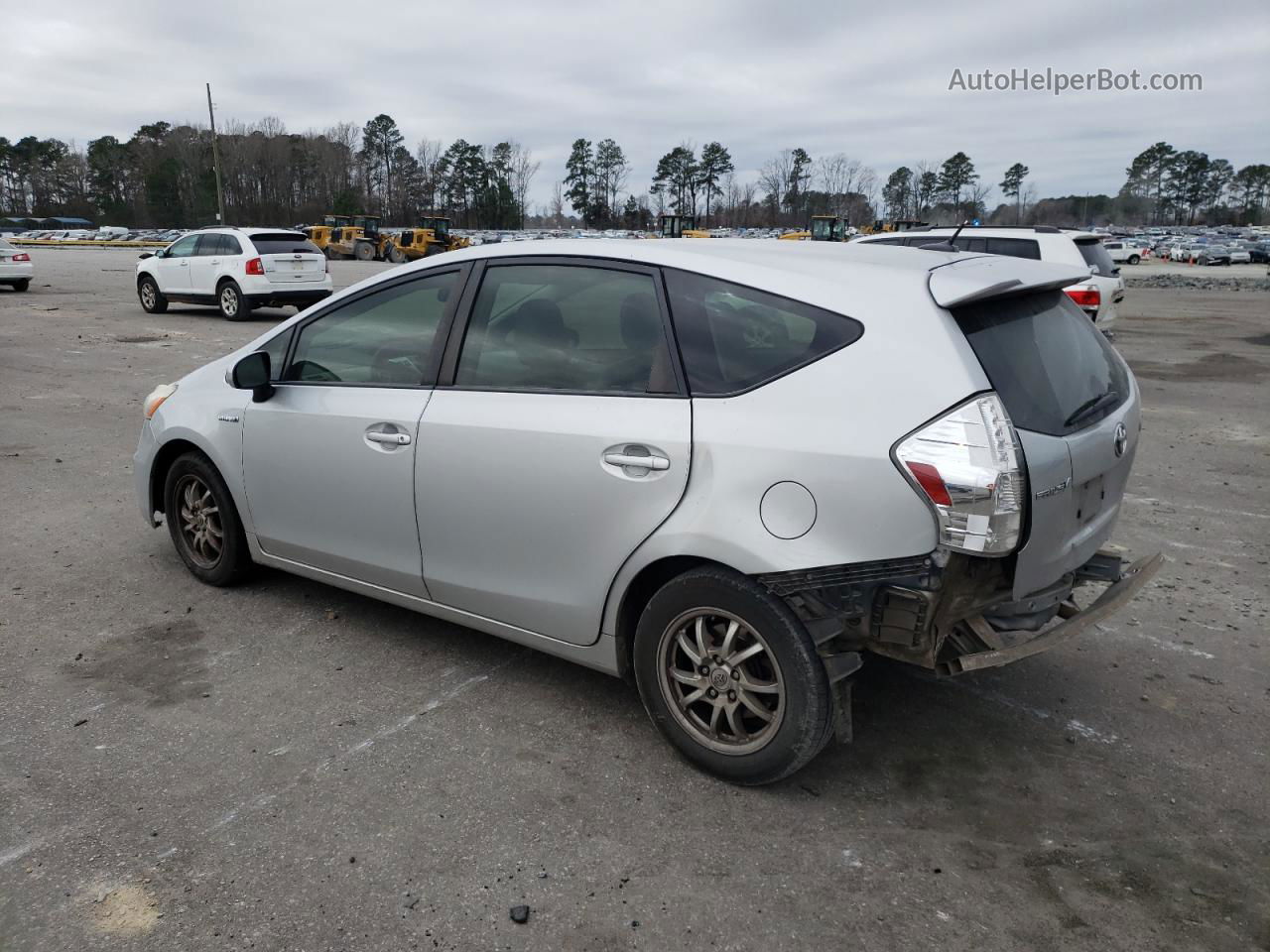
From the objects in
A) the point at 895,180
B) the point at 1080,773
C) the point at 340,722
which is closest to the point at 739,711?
the point at 1080,773

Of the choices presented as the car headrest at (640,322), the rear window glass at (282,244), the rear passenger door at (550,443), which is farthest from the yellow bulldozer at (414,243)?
the car headrest at (640,322)

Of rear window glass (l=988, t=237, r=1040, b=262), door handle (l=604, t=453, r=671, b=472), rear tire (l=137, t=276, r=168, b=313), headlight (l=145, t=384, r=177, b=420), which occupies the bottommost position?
rear tire (l=137, t=276, r=168, b=313)

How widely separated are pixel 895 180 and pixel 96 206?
8863 cm

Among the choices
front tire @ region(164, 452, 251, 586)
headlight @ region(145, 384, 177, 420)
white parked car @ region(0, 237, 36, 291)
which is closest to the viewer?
front tire @ region(164, 452, 251, 586)

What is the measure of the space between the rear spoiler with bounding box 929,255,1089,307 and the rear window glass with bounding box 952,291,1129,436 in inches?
1.9

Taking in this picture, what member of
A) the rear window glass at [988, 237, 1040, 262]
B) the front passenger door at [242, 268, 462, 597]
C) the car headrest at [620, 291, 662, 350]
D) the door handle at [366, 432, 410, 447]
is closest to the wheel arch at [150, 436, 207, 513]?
the front passenger door at [242, 268, 462, 597]

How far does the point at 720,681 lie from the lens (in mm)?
3059

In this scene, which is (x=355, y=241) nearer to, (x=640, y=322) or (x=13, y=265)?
(x=13, y=265)

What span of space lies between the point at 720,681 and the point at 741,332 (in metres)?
1.10

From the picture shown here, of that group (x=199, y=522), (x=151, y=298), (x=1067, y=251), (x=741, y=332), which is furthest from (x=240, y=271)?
(x=741, y=332)

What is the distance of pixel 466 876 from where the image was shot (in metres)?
2.70

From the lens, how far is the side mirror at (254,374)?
413 centimetres

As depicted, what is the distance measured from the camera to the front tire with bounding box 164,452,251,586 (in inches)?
180

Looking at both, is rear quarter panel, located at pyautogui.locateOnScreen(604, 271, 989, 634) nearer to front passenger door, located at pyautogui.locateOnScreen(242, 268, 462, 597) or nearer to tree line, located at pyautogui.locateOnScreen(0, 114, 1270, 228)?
front passenger door, located at pyautogui.locateOnScreen(242, 268, 462, 597)
